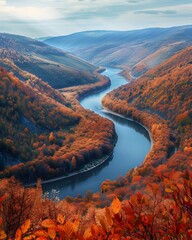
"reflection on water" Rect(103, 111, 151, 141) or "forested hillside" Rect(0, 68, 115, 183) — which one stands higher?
"forested hillside" Rect(0, 68, 115, 183)

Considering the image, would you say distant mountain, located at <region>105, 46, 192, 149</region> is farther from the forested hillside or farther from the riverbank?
the forested hillside

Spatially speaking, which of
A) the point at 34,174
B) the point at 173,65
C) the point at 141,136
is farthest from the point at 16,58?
the point at 34,174

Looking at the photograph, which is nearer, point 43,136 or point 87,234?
point 87,234

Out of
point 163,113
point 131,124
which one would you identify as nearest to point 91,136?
point 131,124

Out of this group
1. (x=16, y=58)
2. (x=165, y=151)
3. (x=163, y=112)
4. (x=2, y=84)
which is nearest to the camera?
(x=165, y=151)

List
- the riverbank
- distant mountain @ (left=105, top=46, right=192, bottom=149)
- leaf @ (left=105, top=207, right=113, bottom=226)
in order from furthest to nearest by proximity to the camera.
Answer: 1. distant mountain @ (left=105, top=46, right=192, bottom=149)
2. the riverbank
3. leaf @ (left=105, top=207, right=113, bottom=226)

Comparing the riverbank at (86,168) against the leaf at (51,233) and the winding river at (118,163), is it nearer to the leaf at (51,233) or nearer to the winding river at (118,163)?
the winding river at (118,163)

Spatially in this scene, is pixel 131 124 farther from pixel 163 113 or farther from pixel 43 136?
pixel 43 136

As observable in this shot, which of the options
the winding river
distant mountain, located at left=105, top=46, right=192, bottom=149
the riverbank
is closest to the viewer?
the winding river

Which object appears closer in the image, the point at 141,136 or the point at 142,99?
the point at 141,136

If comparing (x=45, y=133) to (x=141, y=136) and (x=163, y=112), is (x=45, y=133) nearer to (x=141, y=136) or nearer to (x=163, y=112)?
(x=141, y=136)

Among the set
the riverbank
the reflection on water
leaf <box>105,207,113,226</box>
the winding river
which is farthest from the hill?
leaf <box>105,207,113,226</box>
